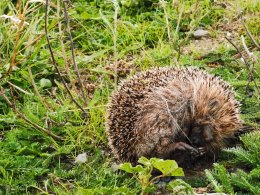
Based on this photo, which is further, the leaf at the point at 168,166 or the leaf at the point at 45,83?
the leaf at the point at 45,83

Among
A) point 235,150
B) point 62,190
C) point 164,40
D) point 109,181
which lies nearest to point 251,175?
point 235,150

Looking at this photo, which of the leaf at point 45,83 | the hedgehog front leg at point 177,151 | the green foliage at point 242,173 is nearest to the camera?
the green foliage at point 242,173

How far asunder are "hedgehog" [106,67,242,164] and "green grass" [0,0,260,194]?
0.26 metres

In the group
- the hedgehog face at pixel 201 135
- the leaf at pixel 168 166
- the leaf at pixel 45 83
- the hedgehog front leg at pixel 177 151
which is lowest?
the leaf at pixel 45 83

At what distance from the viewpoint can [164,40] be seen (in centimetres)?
626

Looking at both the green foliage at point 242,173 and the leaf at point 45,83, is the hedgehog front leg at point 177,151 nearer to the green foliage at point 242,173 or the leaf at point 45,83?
the green foliage at point 242,173

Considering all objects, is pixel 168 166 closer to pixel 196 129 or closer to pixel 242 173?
pixel 242 173

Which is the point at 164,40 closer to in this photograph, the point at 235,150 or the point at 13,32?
the point at 13,32

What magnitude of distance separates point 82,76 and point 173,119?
1864mm

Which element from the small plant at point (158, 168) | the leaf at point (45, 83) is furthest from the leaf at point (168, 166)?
the leaf at point (45, 83)

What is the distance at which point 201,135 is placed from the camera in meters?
4.20

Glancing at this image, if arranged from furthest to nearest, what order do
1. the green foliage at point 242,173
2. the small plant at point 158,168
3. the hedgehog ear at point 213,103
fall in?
the hedgehog ear at point 213,103 → the green foliage at point 242,173 → the small plant at point 158,168

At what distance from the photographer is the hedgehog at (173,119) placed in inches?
162

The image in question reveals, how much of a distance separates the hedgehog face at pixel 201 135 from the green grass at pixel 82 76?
461 mm
